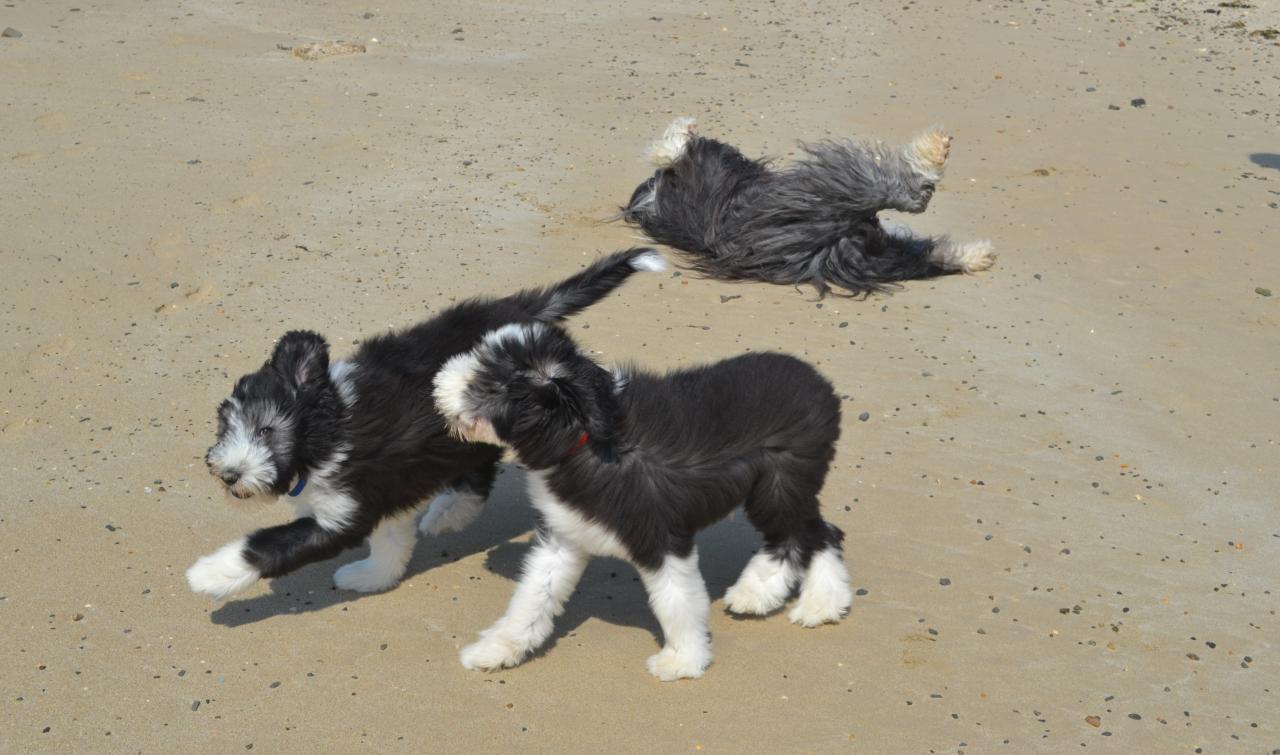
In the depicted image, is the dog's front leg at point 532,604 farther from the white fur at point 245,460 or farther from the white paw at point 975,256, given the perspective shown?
the white paw at point 975,256

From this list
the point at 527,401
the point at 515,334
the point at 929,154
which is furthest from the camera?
the point at 929,154

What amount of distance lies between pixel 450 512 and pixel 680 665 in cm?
153

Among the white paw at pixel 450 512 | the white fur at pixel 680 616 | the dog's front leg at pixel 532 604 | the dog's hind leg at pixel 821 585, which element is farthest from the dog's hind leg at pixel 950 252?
the dog's front leg at pixel 532 604

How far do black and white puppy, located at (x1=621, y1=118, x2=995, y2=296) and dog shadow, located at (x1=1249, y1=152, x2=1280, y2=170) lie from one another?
367 cm

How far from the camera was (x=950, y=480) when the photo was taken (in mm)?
6598

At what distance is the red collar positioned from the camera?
4820mm

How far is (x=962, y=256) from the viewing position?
29.7 feet

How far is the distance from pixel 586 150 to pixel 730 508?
601cm

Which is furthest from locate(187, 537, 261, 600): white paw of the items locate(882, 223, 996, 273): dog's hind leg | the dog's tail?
locate(882, 223, 996, 273): dog's hind leg

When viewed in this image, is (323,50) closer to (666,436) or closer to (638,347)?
(638,347)

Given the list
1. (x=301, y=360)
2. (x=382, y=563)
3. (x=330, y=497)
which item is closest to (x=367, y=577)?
(x=382, y=563)

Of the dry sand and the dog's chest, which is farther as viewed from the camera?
the dry sand

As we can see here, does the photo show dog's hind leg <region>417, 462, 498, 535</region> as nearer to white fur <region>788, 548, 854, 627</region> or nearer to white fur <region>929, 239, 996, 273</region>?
white fur <region>788, 548, 854, 627</region>

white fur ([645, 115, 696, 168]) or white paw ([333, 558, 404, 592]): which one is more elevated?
white fur ([645, 115, 696, 168])
